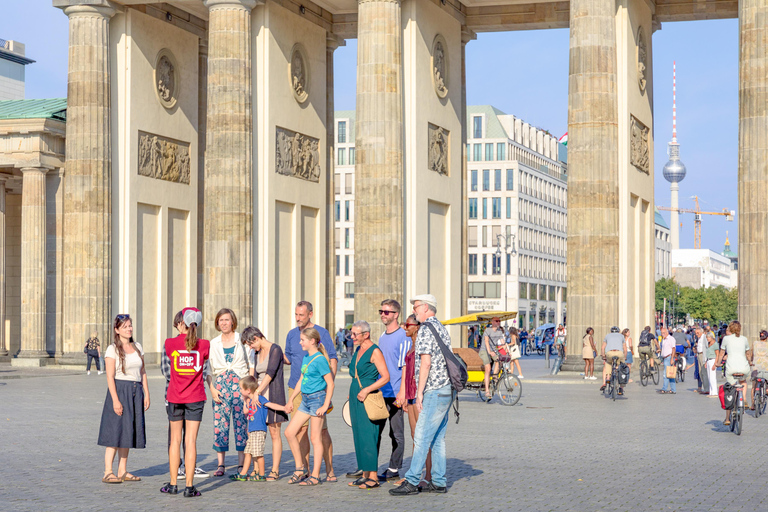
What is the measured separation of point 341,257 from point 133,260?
74.3m

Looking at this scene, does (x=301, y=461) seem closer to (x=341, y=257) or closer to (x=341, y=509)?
(x=341, y=509)

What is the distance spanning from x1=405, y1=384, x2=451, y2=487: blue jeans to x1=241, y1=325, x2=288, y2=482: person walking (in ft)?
5.96

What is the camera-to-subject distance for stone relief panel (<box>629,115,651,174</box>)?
1566 inches

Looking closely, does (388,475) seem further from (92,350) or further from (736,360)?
(92,350)

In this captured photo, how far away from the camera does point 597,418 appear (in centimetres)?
2308

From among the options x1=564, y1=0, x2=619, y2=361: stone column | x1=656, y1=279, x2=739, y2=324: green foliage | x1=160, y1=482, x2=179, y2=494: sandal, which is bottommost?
x1=656, y1=279, x2=739, y2=324: green foliage

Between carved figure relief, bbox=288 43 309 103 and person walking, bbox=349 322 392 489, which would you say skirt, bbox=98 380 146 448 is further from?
carved figure relief, bbox=288 43 309 103

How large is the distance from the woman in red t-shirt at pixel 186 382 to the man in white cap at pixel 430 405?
2358 mm

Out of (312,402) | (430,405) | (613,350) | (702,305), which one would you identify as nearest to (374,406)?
(312,402)

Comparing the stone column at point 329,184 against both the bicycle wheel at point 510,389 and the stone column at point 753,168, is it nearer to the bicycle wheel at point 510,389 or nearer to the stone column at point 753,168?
the stone column at point 753,168

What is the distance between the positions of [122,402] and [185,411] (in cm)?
91

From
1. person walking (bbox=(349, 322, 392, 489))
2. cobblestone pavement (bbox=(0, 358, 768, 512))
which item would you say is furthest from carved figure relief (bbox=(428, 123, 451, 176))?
person walking (bbox=(349, 322, 392, 489))

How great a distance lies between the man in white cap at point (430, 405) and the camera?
43.0 ft

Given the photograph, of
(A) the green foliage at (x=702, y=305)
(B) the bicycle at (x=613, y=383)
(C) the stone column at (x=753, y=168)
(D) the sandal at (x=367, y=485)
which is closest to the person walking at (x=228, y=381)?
(D) the sandal at (x=367, y=485)
